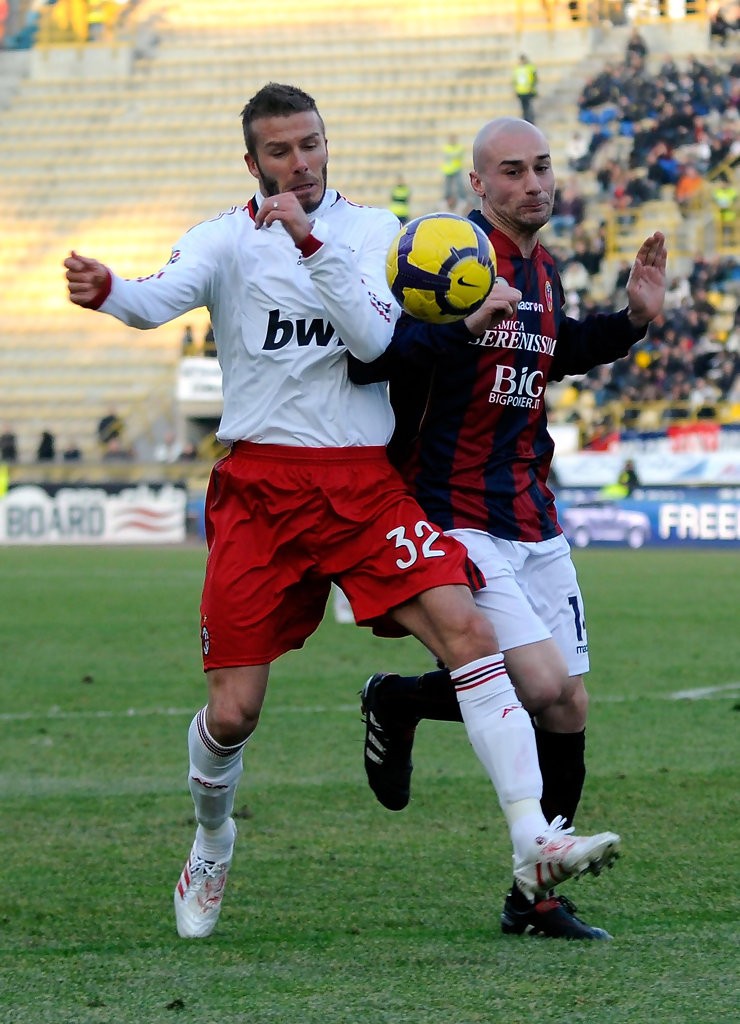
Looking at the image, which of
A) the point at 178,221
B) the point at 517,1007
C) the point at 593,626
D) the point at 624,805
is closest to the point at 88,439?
the point at 178,221

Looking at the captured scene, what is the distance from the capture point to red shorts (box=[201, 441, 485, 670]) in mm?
4750

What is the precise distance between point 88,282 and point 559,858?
1.88 m

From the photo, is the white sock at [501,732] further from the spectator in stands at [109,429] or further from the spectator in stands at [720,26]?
the spectator in stands at [720,26]

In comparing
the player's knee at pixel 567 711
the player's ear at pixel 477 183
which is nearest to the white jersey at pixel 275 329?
the player's ear at pixel 477 183

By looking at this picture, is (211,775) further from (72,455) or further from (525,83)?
(525,83)

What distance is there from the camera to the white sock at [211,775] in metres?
4.96

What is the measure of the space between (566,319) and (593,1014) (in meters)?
2.46

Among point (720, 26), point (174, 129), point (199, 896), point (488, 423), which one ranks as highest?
point (720, 26)

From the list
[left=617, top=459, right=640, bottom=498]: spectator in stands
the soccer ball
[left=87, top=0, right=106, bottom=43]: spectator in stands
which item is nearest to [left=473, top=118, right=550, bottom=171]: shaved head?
the soccer ball

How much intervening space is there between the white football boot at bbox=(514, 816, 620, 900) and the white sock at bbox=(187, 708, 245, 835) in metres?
0.98

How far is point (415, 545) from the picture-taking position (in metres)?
4.75

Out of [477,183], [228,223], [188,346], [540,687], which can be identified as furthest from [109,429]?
[540,687]

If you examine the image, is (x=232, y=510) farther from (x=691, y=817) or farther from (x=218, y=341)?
(x=691, y=817)

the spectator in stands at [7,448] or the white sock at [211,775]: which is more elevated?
the white sock at [211,775]
